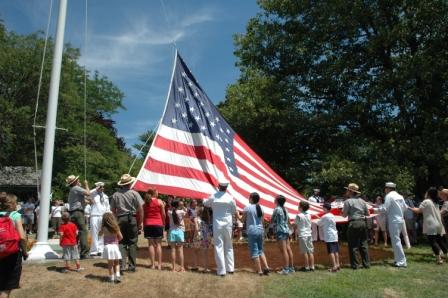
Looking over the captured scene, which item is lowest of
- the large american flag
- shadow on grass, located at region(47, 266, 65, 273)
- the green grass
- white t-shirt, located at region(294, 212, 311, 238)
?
the green grass

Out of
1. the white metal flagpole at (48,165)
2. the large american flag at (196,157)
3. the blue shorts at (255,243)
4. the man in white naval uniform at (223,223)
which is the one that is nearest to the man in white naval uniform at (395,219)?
the large american flag at (196,157)

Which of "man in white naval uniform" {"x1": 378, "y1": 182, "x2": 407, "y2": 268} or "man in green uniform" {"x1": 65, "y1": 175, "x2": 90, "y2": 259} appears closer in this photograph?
"man in green uniform" {"x1": 65, "y1": 175, "x2": 90, "y2": 259}

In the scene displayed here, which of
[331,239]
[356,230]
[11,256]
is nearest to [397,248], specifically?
[356,230]

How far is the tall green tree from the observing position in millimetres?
32594

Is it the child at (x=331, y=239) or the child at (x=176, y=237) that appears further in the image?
the child at (x=331, y=239)

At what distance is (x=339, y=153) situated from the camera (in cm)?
2117

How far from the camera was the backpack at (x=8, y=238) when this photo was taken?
6656 mm

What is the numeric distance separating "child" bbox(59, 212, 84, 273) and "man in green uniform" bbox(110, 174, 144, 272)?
916mm

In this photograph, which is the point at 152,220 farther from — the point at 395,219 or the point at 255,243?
the point at 395,219

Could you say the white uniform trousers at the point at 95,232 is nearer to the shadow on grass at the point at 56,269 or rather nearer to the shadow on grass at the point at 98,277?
the shadow on grass at the point at 56,269

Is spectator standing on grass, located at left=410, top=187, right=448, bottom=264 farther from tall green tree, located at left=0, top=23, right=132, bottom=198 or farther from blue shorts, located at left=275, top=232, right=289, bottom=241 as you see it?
tall green tree, located at left=0, top=23, right=132, bottom=198

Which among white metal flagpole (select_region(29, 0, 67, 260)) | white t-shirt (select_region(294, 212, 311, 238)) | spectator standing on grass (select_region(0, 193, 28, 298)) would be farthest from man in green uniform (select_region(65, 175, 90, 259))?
white t-shirt (select_region(294, 212, 311, 238))

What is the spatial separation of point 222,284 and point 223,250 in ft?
3.09

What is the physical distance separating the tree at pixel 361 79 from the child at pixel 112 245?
1251cm
